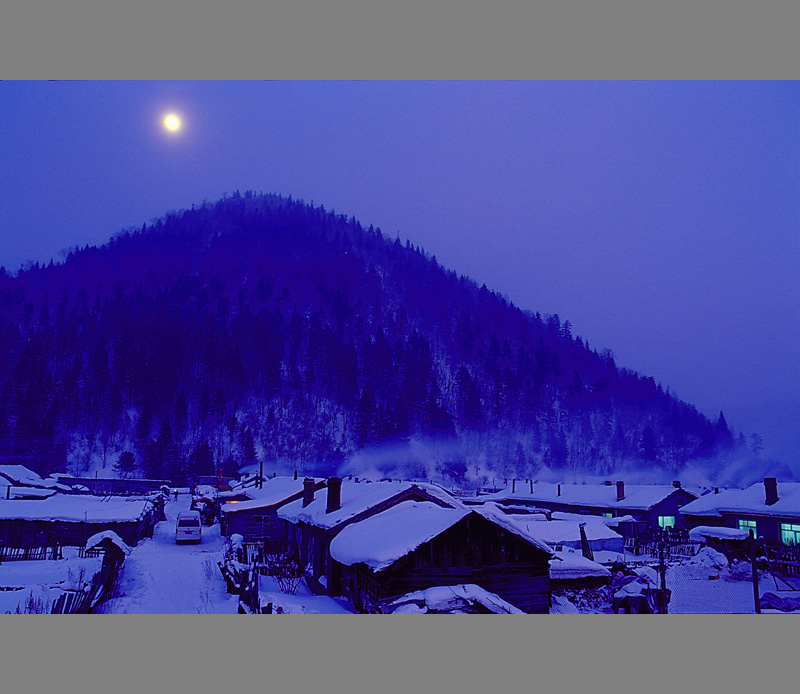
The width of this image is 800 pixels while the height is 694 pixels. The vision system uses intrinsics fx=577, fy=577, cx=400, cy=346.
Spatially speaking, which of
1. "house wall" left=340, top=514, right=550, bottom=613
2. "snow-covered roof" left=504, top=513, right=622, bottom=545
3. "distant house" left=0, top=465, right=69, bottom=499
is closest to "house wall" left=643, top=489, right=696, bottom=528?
"snow-covered roof" left=504, top=513, right=622, bottom=545

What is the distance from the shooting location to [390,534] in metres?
13.2

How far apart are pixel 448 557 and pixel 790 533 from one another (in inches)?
708

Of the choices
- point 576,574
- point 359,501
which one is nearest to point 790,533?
point 576,574

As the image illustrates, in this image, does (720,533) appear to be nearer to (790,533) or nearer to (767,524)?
(767,524)

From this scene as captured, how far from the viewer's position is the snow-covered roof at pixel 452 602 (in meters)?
9.99

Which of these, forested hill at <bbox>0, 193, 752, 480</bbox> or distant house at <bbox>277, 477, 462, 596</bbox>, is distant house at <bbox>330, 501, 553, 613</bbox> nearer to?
distant house at <bbox>277, 477, 462, 596</bbox>

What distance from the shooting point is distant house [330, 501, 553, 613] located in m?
12.3

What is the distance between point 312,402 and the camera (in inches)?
2235

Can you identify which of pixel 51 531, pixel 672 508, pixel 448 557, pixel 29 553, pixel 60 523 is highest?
pixel 672 508

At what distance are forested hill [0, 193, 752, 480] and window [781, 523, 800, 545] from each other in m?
23.3

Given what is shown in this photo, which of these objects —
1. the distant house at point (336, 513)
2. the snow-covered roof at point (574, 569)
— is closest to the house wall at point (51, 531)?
the distant house at point (336, 513)

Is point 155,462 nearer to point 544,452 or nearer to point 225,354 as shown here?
point 225,354

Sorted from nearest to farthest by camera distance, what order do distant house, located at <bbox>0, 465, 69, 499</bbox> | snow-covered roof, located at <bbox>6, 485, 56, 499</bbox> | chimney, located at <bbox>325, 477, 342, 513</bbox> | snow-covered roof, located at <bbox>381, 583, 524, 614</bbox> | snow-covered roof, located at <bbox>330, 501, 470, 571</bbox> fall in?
snow-covered roof, located at <bbox>381, 583, 524, 614</bbox>
snow-covered roof, located at <bbox>330, 501, 470, 571</bbox>
chimney, located at <bbox>325, 477, 342, 513</bbox>
snow-covered roof, located at <bbox>6, 485, 56, 499</bbox>
distant house, located at <bbox>0, 465, 69, 499</bbox>

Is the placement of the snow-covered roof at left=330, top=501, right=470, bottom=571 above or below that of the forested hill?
below
